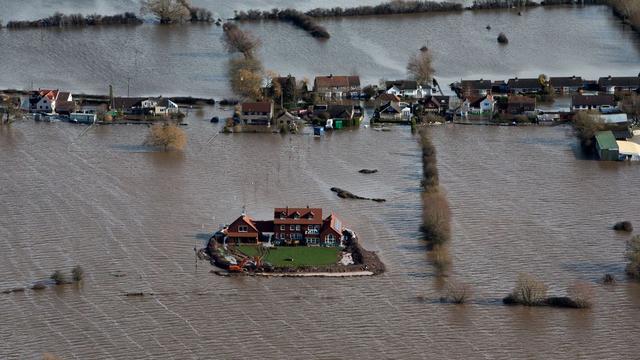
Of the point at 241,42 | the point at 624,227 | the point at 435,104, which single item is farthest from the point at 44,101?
the point at 624,227

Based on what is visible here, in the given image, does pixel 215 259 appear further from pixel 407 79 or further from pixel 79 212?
pixel 407 79

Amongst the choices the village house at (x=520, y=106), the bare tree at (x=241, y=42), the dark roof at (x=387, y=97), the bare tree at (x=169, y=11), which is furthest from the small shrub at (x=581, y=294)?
the bare tree at (x=169, y=11)

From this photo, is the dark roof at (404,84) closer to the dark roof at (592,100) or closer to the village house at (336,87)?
the village house at (336,87)

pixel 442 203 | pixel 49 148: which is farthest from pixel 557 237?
pixel 49 148

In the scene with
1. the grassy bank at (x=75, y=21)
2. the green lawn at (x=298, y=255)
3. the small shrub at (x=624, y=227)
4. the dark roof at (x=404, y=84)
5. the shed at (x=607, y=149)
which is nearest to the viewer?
the green lawn at (x=298, y=255)

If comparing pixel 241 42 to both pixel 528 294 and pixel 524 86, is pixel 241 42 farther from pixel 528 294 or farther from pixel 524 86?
pixel 528 294

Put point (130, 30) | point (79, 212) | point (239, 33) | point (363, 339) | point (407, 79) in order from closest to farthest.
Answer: point (363, 339) < point (79, 212) < point (407, 79) < point (239, 33) < point (130, 30)
